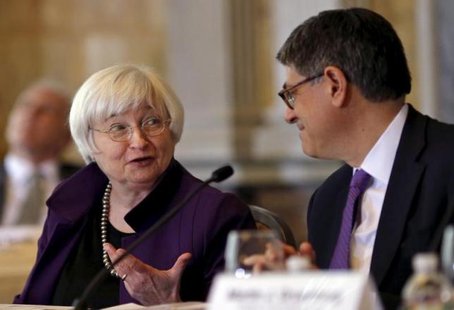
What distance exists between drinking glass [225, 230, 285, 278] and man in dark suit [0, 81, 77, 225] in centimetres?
433

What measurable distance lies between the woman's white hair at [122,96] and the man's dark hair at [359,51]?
515 millimetres

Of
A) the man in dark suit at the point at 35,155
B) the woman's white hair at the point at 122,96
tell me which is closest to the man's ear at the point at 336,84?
the woman's white hair at the point at 122,96

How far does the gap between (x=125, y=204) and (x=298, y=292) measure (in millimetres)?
1695

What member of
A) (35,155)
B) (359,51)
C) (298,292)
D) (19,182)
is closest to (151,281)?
(359,51)

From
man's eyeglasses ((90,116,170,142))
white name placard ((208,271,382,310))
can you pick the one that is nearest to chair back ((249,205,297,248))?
man's eyeglasses ((90,116,170,142))

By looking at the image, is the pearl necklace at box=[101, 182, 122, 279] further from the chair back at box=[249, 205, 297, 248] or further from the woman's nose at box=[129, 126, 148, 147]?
the chair back at box=[249, 205, 297, 248]

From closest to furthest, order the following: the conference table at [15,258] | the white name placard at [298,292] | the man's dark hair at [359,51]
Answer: the white name placard at [298,292]
the man's dark hair at [359,51]
the conference table at [15,258]

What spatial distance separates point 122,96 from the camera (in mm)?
3662

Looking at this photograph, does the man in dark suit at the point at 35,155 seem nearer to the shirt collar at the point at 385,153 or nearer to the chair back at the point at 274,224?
the chair back at the point at 274,224

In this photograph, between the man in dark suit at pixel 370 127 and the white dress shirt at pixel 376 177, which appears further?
the white dress shirt at pixel 376 177

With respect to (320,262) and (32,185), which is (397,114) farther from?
(32,185)

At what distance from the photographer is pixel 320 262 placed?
3.44 meters

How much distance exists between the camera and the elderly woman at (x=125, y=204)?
3.55 m

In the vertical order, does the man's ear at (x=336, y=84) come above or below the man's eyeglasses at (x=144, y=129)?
above
